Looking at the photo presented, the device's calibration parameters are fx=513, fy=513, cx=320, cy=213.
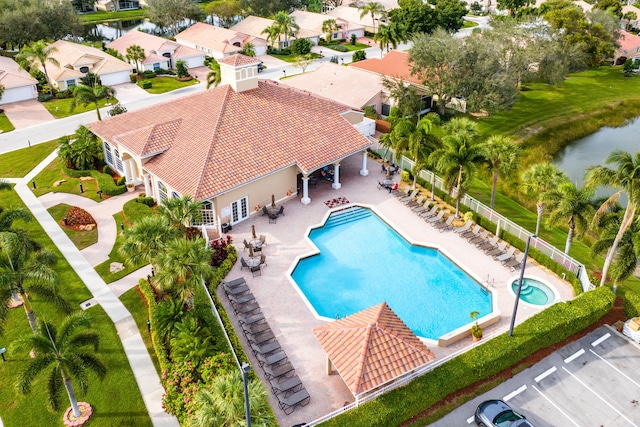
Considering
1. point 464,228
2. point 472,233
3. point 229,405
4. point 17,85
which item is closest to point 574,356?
point 472,233

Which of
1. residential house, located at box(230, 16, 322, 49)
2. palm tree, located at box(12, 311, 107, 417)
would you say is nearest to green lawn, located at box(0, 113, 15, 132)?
residential house, located at box(230, 16, 322, 49)

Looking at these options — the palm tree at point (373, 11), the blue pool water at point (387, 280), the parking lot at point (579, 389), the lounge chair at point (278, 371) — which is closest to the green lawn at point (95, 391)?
the lounge chair at point (278, 371)

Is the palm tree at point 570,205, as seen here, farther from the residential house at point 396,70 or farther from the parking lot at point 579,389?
the residential house at point 396,70

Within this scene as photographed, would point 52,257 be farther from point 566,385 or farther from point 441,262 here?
point 566,385

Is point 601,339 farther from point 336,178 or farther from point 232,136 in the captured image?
point 232,136

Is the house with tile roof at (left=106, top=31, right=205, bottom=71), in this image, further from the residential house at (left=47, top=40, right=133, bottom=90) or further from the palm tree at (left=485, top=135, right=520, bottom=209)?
the palm tree at (left=485, top=135, right=520, bottom=209)

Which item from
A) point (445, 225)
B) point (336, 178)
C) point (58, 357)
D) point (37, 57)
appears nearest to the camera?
point (58, 357)
